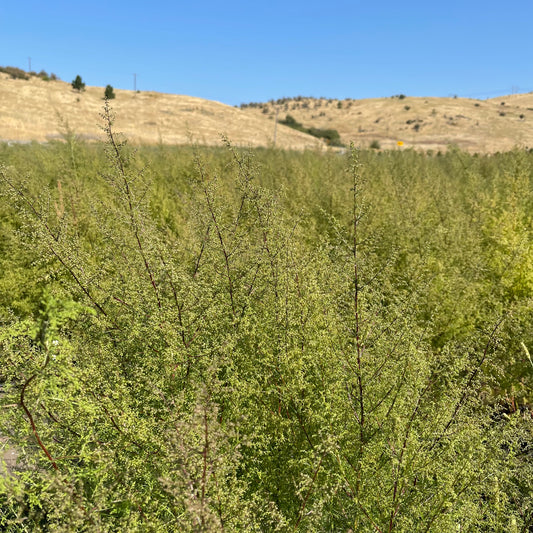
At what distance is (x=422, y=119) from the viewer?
64.5 m

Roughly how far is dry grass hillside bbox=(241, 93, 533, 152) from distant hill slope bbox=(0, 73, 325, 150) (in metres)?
11.2

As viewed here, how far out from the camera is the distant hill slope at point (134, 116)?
1451 inches

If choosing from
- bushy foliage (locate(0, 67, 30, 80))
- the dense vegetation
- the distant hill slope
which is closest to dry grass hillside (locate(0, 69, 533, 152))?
the distant hill slope

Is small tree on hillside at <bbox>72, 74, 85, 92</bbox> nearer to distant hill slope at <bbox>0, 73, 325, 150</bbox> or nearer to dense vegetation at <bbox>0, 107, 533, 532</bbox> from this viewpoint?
distant hill slope at <bbox>0, 73, 325, 150</bbox>

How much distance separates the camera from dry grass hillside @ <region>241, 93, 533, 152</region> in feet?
175

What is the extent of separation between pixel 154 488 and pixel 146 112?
5608 cm

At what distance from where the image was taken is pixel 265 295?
13.1 ft

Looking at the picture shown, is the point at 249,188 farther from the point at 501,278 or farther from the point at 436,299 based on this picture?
the point at 501,278

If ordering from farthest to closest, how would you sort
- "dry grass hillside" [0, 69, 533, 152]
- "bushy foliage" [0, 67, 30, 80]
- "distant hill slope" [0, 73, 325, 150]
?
1. "bushy foliage" [0, 67, 30, 80]
2. "dry grass hillside" [0, 69, 533, 152]
3. "distant hill slope" [0, 73, 325, 150]

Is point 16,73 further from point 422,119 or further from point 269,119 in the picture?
point 422,119

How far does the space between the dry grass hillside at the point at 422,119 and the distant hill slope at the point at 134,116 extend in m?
11.2

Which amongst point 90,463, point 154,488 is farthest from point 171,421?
point 90,463

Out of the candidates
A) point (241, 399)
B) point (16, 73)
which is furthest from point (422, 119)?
point (241, 399)

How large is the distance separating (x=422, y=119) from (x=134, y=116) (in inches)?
1997
